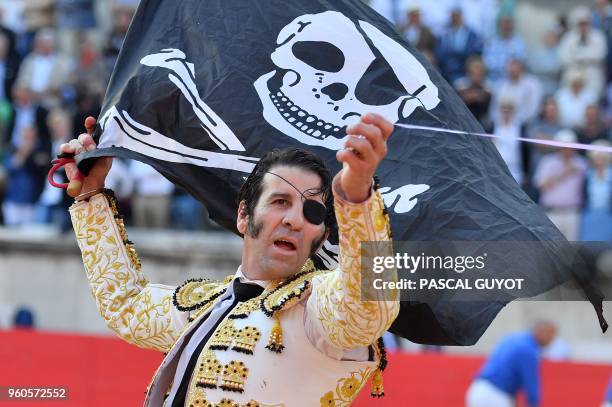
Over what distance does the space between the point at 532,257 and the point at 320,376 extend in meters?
0.64

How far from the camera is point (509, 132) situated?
9539mm

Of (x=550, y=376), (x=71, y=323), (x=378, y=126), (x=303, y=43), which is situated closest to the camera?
(x=378, y=126)

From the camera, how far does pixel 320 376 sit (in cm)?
324

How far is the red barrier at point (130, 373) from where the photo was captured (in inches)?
294

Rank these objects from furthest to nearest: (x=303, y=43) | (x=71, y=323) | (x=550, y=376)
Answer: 1. (x=71, y=323)
2. (x=550, y=376)
3. (x=303, y=43)

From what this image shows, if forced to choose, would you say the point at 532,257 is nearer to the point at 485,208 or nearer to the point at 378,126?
the point at 485,208

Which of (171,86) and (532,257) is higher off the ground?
(171,86)

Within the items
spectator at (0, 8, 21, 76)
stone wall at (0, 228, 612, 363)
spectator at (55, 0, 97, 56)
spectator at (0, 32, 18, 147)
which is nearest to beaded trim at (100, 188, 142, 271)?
stone wall at (0, 228, 612, 363)

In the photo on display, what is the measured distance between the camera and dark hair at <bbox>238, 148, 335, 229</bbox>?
332 cm

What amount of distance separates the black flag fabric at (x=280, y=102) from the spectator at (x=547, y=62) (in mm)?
6734

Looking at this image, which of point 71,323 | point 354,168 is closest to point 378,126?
point 354,168

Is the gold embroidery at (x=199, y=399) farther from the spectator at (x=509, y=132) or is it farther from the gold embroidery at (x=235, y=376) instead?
the spectator at (x=509, y=132)

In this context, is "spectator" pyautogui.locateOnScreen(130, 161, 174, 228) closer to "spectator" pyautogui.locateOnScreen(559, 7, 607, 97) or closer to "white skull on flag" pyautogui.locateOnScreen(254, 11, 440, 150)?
"spectator" pyautogui.locateOnScreen(559, 7, 607, 97)

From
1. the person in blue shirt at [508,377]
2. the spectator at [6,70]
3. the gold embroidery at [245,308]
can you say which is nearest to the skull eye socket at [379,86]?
the gold embroidery at [245,308]
